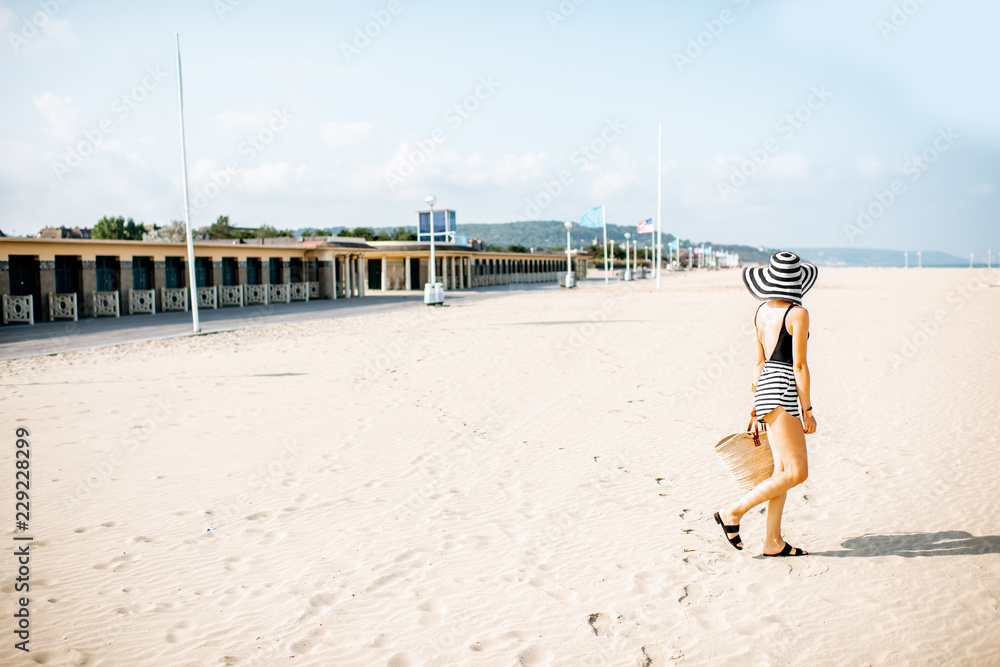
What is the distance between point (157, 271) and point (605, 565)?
1017 inches

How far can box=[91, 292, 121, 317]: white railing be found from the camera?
23031 millimetres

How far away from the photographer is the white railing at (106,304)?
23.0 m

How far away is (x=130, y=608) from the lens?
146 inches

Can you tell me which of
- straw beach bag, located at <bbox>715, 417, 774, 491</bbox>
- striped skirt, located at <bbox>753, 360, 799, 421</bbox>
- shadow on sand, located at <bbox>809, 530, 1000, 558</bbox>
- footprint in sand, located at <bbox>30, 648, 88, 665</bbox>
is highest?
striped skirt, located at <bbox>753, 360, 799, 421</bbox>

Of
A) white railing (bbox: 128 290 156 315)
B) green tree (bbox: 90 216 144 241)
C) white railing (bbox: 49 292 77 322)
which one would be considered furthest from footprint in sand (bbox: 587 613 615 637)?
green tree (bbox: 90 216 144 241)

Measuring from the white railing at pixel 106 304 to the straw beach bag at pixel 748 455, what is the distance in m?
24.5

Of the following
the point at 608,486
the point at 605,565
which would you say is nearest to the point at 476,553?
the point at 605,565

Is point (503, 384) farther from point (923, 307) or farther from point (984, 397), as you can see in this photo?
point (923, 307)

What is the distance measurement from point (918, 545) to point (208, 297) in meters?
27.9

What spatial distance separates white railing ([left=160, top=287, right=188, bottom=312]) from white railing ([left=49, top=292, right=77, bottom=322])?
151 inches

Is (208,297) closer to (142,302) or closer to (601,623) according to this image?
(142,302)

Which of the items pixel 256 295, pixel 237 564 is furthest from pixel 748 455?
pixel 256 295

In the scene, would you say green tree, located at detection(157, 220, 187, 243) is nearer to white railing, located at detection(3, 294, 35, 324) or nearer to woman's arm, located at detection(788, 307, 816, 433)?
white railing, located at detection(3, 294, 35, 324)

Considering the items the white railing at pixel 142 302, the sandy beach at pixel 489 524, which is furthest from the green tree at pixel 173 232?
the sandy beach at pixel 489 524
